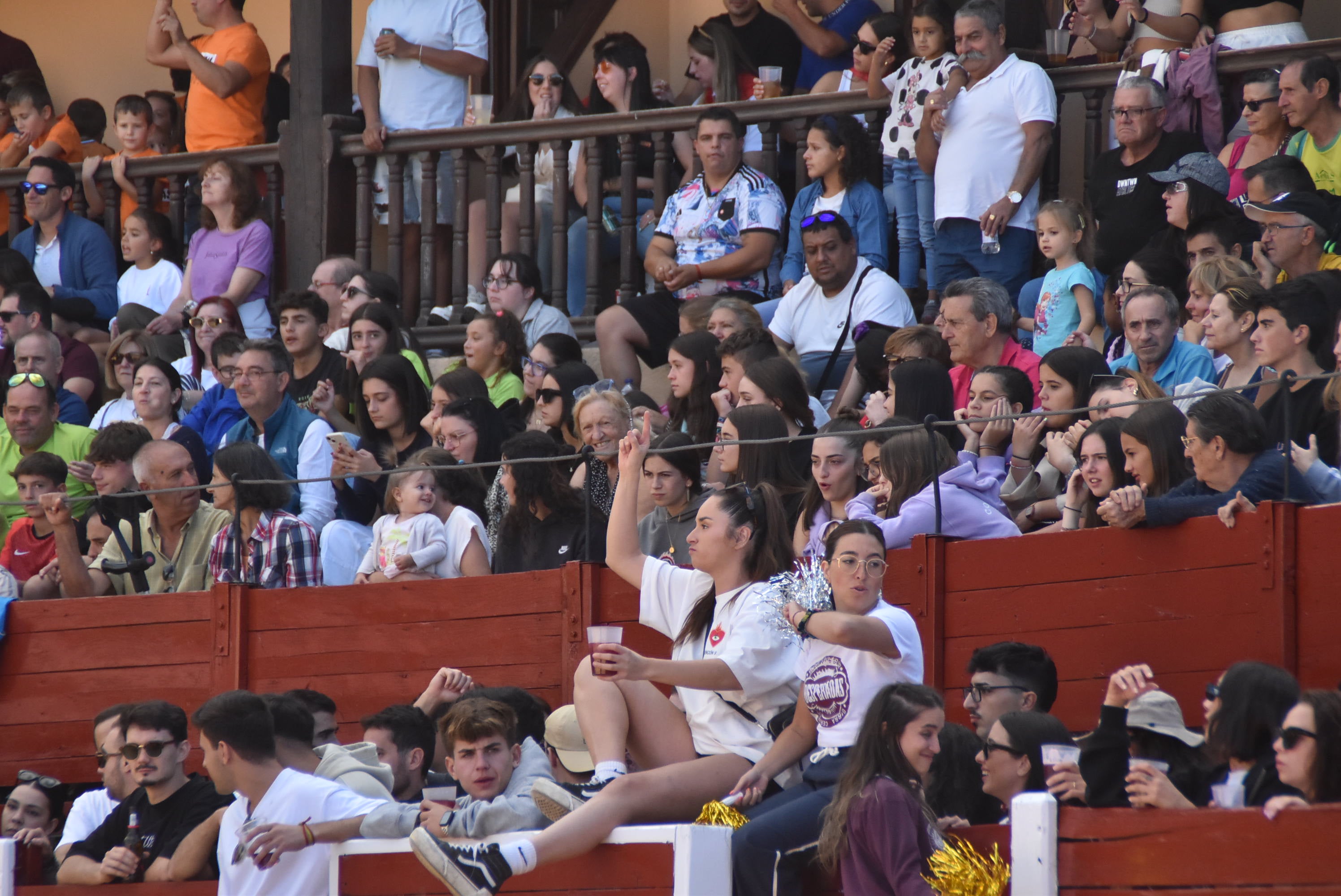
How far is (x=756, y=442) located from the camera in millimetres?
7250

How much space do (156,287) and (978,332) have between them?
5635 mm

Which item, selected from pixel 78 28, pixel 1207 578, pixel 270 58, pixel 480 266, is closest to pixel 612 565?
pixel 1207 578

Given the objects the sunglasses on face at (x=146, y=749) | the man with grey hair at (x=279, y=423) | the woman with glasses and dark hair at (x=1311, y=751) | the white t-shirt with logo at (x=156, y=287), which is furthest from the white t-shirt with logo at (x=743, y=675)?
A: the white t-shirt with logo at (x=156, y=287)

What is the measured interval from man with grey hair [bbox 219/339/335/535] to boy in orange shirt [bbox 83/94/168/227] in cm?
324

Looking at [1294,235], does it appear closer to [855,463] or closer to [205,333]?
[855,463]

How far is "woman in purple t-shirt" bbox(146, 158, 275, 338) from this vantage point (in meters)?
11.4

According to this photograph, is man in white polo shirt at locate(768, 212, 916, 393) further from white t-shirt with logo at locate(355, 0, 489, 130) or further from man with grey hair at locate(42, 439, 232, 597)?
white t-shirt with logo at locate(355, 0, 489, 130)

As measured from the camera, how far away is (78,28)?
48.6ft

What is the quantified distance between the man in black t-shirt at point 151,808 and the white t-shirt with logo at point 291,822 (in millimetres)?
558

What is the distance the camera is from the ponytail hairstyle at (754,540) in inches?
259

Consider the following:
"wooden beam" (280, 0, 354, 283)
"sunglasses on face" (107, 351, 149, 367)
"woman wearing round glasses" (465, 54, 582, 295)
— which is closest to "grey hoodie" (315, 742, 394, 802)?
"sunglasses on face" (107, 351, 149, 367)

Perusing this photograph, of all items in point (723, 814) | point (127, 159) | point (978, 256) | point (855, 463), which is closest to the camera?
point (723, 814)

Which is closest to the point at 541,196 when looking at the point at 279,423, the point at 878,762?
the point at 279,423

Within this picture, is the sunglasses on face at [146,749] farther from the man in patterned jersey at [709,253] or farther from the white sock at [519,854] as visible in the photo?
the man in patterned jersey at [709,253]
